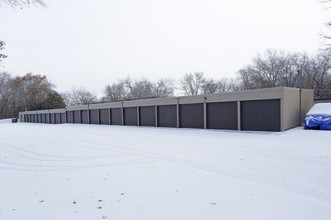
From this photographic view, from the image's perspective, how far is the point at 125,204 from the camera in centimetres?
412

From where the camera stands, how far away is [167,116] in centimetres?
2161

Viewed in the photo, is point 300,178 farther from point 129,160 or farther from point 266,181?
point 129,160

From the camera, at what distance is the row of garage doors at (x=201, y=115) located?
Answer: 49.1 feet

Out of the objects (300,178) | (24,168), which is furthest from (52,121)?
(300,178)

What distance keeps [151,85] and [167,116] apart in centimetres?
4133

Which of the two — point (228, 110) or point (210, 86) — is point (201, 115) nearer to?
point (228, 110)

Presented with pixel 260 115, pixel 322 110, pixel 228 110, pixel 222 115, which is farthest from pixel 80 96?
pixel 322 110

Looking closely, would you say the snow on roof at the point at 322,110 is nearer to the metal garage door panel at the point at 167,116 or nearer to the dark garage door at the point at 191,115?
the dark garage door at the point at 191,115

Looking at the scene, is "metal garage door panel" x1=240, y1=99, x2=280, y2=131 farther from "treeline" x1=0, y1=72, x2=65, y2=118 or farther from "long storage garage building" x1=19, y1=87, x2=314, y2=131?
"treeline" x1=0, y1=72, x2=65, y2=118

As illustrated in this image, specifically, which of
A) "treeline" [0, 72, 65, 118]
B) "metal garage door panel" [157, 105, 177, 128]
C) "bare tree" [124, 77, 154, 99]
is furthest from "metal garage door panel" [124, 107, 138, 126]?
"treeline" [0, 72, 65, 118]

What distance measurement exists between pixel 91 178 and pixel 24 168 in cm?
300

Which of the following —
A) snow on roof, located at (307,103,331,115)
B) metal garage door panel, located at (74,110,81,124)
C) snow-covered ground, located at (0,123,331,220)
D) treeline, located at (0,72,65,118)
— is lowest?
snow-covered ground, located at (0,123,331,220)

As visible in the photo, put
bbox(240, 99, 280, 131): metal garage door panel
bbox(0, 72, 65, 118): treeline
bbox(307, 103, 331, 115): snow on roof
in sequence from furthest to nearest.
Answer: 1. bbox(0, 72, 65, 118): treeline
2. bbox(240, 99, 280, 131): metal garage door panel
3. bbox(307, 103, 331, 115): snow on roof

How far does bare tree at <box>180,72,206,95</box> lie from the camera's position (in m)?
59.7
